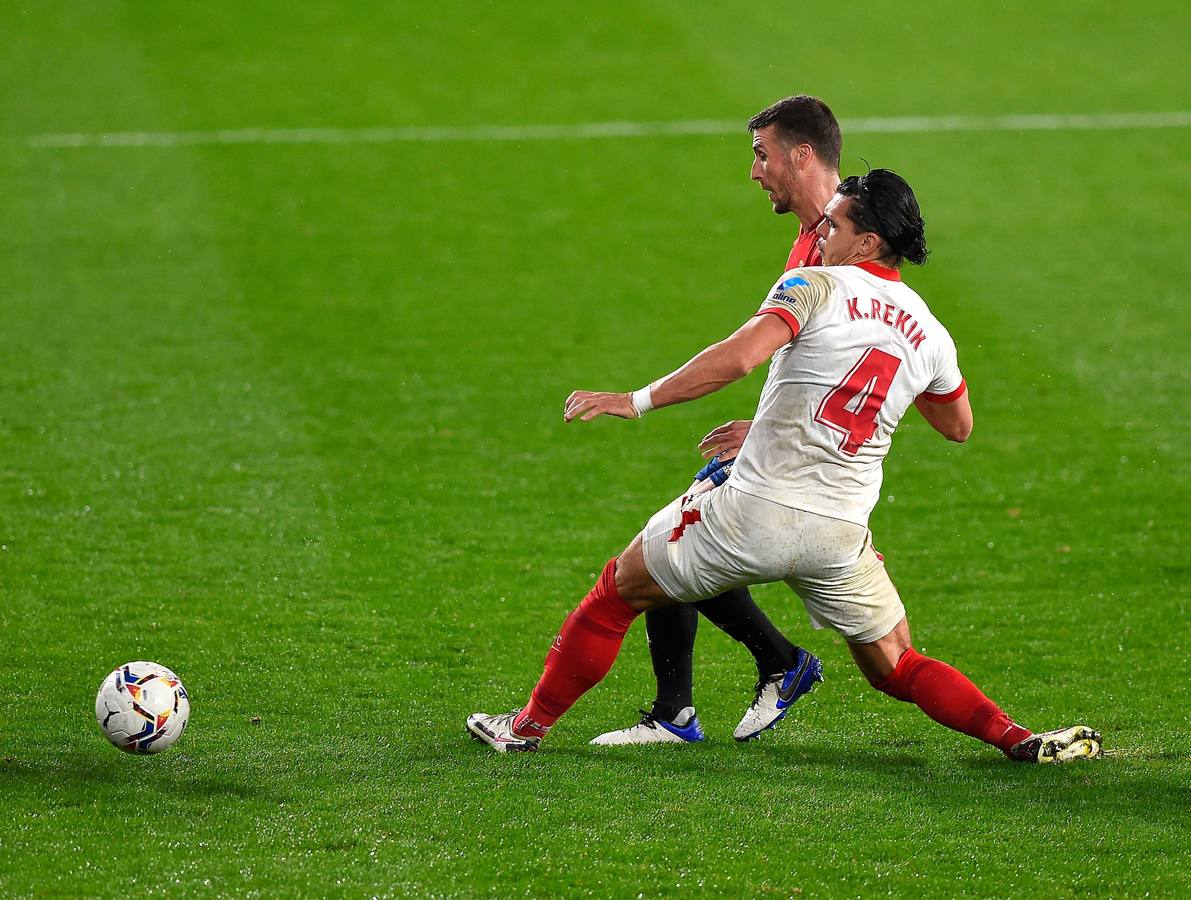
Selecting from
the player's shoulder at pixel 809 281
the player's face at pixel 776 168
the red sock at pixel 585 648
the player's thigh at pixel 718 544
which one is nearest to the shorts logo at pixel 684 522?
the player's thigh at pixel 718 544

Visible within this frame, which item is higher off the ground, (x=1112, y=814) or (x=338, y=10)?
(x=338, y=10)

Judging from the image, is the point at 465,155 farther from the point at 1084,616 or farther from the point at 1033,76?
the point at 1084,616

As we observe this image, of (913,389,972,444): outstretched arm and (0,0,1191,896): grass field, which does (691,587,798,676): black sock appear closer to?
(0,0,1191,896): grass field

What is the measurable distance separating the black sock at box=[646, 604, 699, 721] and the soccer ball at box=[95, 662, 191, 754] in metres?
1.76

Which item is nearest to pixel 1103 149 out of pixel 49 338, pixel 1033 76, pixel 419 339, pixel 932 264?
pixel 1033 76

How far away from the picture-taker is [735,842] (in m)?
4.58

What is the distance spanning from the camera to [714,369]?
14.9ft

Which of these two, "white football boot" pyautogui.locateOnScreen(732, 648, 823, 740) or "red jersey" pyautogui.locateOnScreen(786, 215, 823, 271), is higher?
"red jersey" pyautogui.locateOnScreen(786, 215, 823, 271)

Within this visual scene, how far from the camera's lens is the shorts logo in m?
4.97

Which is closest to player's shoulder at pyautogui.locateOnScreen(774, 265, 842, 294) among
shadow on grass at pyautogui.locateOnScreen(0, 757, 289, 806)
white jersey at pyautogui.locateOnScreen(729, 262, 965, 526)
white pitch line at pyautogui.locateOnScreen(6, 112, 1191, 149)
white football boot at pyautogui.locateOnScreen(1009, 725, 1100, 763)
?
white jersey at pyautogui.locateOnScreen(729, 262, 965, 526)

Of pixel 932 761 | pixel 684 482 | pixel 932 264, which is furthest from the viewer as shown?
pixel 932 264

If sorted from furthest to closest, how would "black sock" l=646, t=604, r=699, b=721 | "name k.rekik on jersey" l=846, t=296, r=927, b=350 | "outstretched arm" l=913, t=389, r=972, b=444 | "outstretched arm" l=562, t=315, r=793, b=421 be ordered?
"black sock" l=646, t=604, r=699, b=721, "outstretched arm" l=913, t=389, r=972, b=444, "name k.rekik on jersey" l=846, t=296, r=927, b=350, "outstretched arm" l=562, t=315, r=793, b=421

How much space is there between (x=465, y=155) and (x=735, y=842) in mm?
10980

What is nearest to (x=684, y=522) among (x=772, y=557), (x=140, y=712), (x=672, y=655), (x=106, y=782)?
(x=772, y=557)
